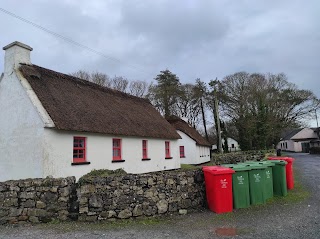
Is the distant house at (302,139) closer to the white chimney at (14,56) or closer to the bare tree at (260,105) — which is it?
the bare tree at (260,105)

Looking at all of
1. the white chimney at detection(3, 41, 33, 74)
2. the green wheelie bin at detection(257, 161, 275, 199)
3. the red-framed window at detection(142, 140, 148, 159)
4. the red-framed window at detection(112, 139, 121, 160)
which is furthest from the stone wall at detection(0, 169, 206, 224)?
Result: the red-framed window at detection(142, 140, 148, 159)

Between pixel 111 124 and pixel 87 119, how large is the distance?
6.38ft

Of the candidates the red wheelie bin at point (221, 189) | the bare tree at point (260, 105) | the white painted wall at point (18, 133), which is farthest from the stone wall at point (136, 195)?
the bare tree at point (260, 105)

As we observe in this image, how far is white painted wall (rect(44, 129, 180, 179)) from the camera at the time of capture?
12602 millimetres

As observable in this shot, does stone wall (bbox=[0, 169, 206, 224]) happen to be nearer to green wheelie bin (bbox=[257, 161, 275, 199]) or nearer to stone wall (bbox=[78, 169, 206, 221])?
stone wall (bbox=[78, 169, 206, 221])

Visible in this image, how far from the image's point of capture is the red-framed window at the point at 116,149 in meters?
16.6

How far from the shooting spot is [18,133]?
1354 centimetres

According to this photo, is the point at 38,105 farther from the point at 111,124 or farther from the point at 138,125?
the point at 138,125

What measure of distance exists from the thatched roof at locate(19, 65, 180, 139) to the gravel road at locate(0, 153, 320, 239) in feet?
21.5

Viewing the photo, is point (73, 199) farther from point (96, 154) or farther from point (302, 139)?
point (302, 139)

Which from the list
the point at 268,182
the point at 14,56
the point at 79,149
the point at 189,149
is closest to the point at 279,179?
the point at 268,182

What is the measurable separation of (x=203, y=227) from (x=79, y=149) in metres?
9.15

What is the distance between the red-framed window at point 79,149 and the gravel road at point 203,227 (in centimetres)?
680

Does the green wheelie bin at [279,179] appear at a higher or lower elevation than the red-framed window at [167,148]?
lower
